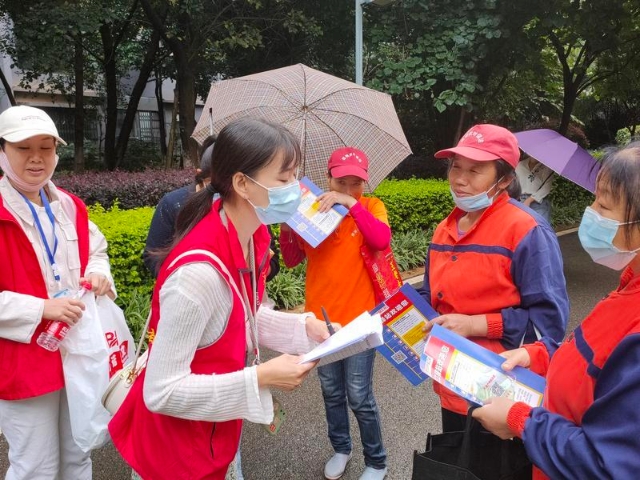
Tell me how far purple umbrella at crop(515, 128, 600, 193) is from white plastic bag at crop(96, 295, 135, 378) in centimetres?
425

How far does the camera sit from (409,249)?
733cm

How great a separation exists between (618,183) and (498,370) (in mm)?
656

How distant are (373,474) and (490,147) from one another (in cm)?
188

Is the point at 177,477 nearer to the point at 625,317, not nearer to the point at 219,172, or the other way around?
the point at 219,172

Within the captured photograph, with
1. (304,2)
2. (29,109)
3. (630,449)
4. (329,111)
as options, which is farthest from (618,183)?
(304,2)

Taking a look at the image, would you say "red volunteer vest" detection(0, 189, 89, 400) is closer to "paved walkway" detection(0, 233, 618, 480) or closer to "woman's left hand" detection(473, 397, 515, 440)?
Answer: "paved walkway" detection(0, 233, 618, 480)

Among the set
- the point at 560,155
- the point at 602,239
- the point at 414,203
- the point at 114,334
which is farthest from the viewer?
the point at 414,203

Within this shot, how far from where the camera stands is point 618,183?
1266 millimetres

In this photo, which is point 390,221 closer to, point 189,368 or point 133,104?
point 189,368

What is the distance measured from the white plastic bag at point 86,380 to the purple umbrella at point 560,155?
174 inches

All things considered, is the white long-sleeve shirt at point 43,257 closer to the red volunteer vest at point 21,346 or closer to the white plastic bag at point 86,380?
the red volunteer vest at point 21,346

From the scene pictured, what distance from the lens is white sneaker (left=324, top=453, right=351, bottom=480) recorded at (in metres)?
2.86

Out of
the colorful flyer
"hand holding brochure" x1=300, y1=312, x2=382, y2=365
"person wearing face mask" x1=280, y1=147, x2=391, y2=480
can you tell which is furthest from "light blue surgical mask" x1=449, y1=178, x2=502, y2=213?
"hand holding brochure" x1=300, y1=312, x2=382, y2=365

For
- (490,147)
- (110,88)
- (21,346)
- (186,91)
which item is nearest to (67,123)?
(110,88)
